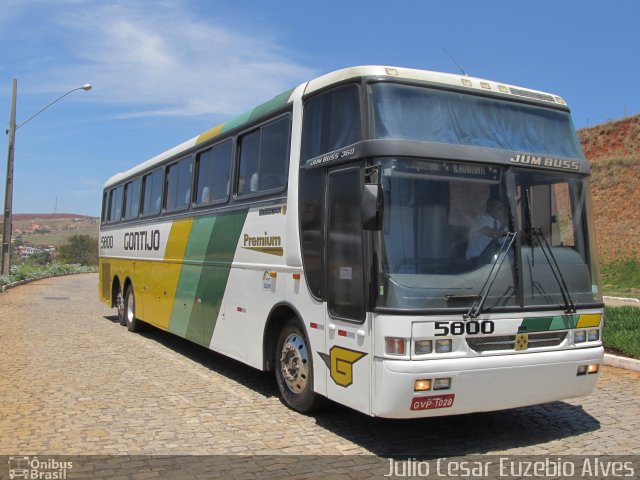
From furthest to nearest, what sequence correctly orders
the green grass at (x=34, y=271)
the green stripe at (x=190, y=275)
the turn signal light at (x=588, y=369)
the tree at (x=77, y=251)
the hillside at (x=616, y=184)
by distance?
1. the tree at (x=77, y=251)
2. the hillside at (x=616, y=184)
3. the green grass at (x=34, y=271)
4. the green stripe at (x=190, y=275)
5. the turn signal light at (x=588, y=369)

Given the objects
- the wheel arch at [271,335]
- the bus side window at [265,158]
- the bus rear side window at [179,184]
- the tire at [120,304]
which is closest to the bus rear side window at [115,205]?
the tire at [120,304]

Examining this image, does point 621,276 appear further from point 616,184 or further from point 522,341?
point 522,341

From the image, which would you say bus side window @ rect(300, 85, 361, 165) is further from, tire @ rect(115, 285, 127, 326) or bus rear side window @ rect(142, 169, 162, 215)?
tire @ rect(115, 285, 127, 326)

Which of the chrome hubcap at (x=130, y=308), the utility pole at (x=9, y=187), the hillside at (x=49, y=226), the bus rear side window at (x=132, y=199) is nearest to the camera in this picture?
the bus rear side window at (x=132, y=199)

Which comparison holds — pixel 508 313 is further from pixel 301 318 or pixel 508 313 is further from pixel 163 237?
pixel 163 237

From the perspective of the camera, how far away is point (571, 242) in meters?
6.16

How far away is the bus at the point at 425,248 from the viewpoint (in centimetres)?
532

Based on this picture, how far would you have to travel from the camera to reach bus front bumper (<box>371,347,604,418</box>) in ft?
17.1

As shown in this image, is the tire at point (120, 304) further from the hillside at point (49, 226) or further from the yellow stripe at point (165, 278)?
the hillside at point (49, 226)

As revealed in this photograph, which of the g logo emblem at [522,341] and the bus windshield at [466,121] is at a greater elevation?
the bus windshield at [466,121]

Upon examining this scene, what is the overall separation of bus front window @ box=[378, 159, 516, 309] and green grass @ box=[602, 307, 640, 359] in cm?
539

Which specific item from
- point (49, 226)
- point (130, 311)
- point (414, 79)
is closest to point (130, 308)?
point (130, 311)

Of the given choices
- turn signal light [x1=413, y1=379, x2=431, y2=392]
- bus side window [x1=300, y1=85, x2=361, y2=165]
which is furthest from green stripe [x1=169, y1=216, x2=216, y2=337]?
turn signal light [x1=413, y1=379, x2=431, y2=392]

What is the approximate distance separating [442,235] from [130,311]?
10.0m
